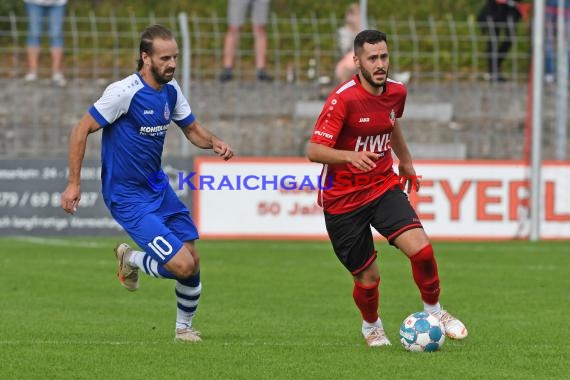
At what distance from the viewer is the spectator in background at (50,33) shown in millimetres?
20438

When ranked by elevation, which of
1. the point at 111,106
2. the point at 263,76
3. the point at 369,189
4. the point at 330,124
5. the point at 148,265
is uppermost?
the point at 111,106

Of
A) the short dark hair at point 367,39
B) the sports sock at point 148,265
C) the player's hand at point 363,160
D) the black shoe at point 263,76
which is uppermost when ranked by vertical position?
the short dark hair at point 367,39

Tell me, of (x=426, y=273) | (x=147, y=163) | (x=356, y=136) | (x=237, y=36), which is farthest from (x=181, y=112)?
(x=237, y=36)

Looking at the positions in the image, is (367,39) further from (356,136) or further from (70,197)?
(70,197)

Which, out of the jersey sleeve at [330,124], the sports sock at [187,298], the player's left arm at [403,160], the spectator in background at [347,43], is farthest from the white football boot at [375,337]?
the spectator in background at [347,43]

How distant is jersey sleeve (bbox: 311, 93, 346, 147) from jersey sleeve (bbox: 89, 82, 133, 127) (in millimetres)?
1286

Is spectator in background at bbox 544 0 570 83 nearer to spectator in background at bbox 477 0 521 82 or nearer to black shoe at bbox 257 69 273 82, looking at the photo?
spectator in background at bbox 477 0 521 82

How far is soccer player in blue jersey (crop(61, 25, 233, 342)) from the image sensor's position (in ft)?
30.6

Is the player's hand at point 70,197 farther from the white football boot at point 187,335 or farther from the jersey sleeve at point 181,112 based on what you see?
Result: the white football boot at point 187,335

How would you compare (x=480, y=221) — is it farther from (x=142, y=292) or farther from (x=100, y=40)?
(x=142, y=292)

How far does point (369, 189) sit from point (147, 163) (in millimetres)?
1542

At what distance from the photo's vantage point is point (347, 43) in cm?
2117

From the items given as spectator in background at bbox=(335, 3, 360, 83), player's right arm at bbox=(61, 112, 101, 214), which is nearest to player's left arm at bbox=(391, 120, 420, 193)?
player's right arm at bbox=(61, 112, 101, 214)

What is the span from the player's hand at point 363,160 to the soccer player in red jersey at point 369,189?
198mm
